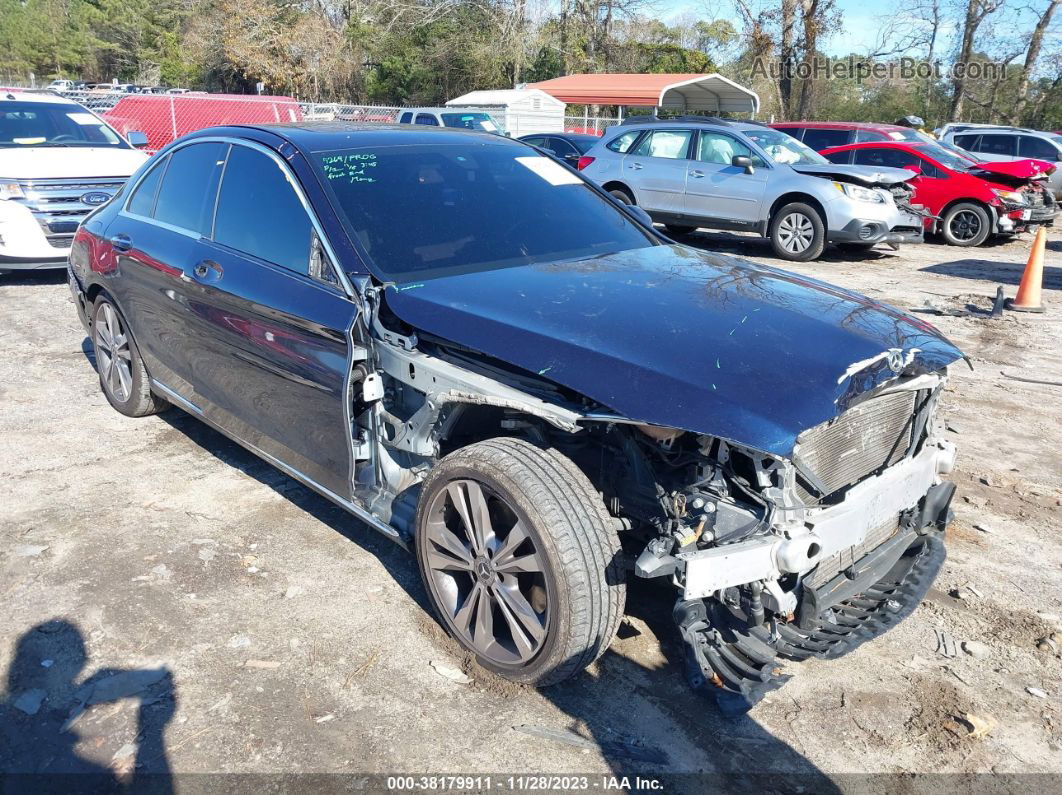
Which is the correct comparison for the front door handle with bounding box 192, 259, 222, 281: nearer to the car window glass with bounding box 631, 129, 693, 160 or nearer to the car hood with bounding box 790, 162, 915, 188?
the car hood with bounding box 790, 162, 915, 188

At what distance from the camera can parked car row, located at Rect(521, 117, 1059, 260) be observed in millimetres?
11695

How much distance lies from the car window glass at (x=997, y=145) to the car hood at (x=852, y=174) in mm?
A: 8038

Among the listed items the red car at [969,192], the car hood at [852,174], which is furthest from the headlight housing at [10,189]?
the red car at [969,192]

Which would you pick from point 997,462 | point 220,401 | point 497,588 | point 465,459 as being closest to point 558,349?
point 465,459

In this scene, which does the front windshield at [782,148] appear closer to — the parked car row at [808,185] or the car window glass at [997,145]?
the parked car row at [808,185]

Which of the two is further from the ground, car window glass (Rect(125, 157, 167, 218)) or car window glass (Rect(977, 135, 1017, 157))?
car window glass (Rect(977, 135, 1017, 157))

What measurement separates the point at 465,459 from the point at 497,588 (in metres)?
0.45

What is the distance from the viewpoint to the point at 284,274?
11.7 ft

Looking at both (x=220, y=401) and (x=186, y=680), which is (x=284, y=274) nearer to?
(x=220, y=401)

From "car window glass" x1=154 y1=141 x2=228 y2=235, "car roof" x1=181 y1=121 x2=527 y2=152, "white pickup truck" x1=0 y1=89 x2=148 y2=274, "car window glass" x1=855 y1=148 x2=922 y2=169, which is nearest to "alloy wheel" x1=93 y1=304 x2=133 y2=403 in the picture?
"car window glass" x1=154 y1=141 x2=228 y2=235

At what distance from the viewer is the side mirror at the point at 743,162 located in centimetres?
1169

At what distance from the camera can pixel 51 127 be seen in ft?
32.4

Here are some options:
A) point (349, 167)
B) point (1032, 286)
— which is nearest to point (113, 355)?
point (349, 167)

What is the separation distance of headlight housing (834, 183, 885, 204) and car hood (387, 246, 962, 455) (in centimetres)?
883
